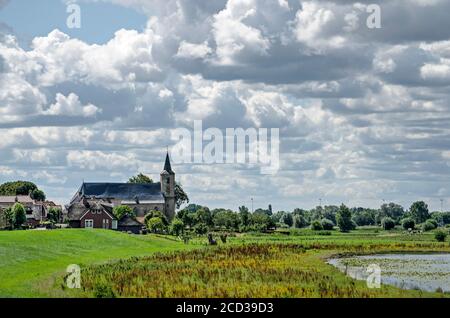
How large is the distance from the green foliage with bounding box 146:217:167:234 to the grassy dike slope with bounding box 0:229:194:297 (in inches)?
1080

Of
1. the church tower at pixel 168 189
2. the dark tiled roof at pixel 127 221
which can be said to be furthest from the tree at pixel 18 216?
the church tower at pixel 168 189

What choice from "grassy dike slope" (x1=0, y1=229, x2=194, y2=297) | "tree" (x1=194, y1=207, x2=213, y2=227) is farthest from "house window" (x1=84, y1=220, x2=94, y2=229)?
"tree" (x1=194, y1=207, x2=213, y2=227)

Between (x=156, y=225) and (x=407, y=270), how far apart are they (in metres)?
72.6

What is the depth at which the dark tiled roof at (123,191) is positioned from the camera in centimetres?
16938

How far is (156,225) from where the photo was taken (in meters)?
127

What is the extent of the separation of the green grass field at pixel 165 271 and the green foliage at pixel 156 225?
41.9 m

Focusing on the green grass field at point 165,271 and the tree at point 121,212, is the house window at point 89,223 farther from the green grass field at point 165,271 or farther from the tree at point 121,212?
the green grass field at point 165,271

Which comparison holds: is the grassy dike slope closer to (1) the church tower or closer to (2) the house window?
(2) the house window

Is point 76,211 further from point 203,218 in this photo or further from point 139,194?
point 139,194
